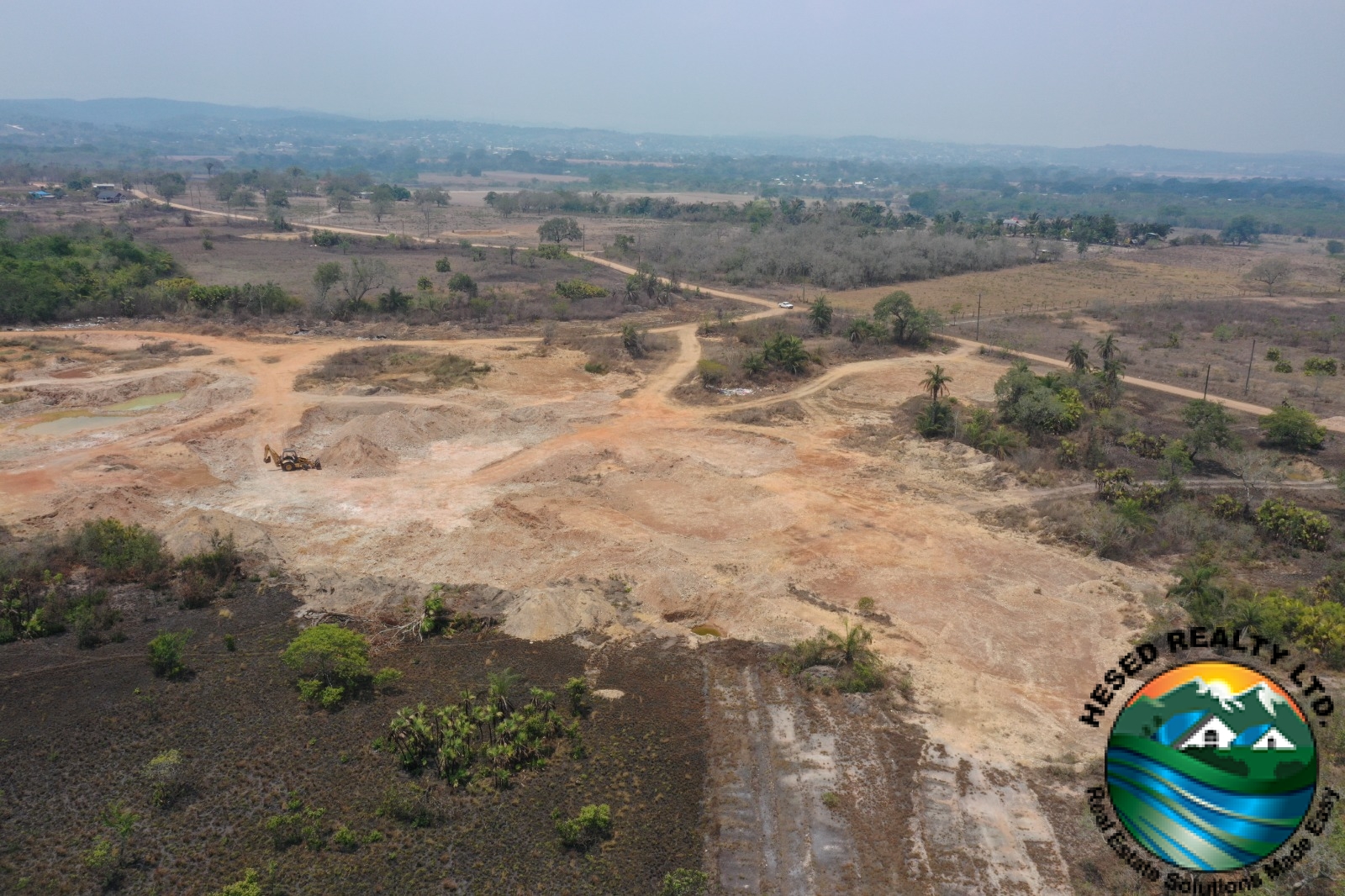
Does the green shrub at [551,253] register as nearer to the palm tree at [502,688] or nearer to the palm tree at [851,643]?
the palm tree at [851,643]

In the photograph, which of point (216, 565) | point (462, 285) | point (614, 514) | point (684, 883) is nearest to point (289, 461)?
point (216, 565)

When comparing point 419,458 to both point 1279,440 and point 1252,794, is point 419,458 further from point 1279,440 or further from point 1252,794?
point 1279,440

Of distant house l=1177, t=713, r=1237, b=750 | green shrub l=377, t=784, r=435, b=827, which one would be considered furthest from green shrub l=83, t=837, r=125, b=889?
distant house l=1177, t=713, r=1237, b=750

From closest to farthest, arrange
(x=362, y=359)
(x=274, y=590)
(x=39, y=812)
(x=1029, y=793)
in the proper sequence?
(x=39, y=812) < (x=1029, y=793) < (x=274, y=590) < (x=362, y=359)

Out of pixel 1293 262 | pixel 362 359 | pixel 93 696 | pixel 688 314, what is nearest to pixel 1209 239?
pixel 1293 262

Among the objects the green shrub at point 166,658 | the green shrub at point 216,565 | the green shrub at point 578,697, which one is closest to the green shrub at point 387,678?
the green shrub at point 578,697

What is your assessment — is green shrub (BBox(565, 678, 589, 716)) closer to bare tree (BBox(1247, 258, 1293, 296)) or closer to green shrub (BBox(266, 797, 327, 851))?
green shrub (BBox(266, 797, 327, 851))
